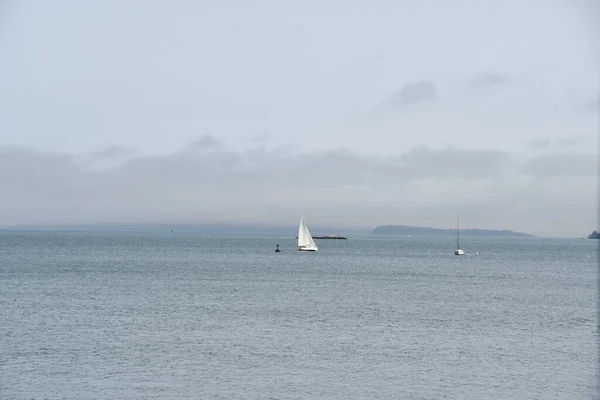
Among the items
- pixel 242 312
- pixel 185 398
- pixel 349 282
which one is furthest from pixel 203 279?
pixel 185 398

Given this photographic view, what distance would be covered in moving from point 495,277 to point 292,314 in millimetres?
57502

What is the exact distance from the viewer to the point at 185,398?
110 feet

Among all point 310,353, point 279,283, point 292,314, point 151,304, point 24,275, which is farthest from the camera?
point 24,275

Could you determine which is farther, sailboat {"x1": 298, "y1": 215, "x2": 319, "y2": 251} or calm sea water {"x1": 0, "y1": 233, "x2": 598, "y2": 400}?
sailboat {"x1": 298, "y1": 215, "x2": 319, "y2": 251}

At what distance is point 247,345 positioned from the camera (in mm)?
45219

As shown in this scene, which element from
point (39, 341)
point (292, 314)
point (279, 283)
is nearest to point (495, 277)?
point (279, 283)

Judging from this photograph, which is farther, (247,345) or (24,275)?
(24,275)

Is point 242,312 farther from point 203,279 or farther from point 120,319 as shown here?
point 203,279

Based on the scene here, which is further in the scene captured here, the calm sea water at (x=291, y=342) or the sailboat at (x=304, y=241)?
the sailboat at (x=304, y=241)

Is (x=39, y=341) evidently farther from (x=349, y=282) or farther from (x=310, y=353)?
(x=349, y=282)

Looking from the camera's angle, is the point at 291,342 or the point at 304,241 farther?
the point at 304,241

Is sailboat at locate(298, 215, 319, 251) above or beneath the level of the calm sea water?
above

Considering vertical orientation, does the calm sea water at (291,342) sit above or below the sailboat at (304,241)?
below

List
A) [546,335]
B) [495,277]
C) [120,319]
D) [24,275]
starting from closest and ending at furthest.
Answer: [546,335]
[120,319]
[24,275]
[495,277]
